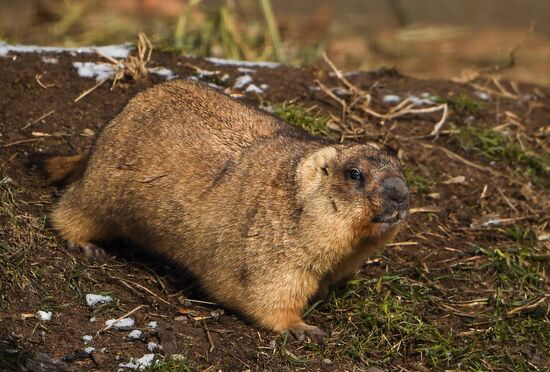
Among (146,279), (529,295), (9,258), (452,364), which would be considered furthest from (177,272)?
(529,295)

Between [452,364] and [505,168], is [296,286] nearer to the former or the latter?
[452,364]

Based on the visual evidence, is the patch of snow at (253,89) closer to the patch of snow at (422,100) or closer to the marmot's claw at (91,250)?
the patch of snow at (422,100)

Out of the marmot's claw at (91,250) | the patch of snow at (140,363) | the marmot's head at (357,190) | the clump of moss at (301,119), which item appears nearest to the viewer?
the patch of snow at (140,363)

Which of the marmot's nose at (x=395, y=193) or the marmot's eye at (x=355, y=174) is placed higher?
the marmot's eye at (x=355, y=174)

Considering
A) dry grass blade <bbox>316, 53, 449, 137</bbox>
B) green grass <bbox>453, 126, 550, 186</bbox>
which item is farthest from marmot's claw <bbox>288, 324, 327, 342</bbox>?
green grass <bbox>453, 126, 550, 186</bbox>

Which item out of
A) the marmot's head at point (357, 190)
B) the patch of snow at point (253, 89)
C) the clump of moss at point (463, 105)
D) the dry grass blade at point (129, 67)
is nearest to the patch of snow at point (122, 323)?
the marmot's head at point (357, 190)

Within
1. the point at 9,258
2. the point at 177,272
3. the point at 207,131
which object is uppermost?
the point at 207,131
